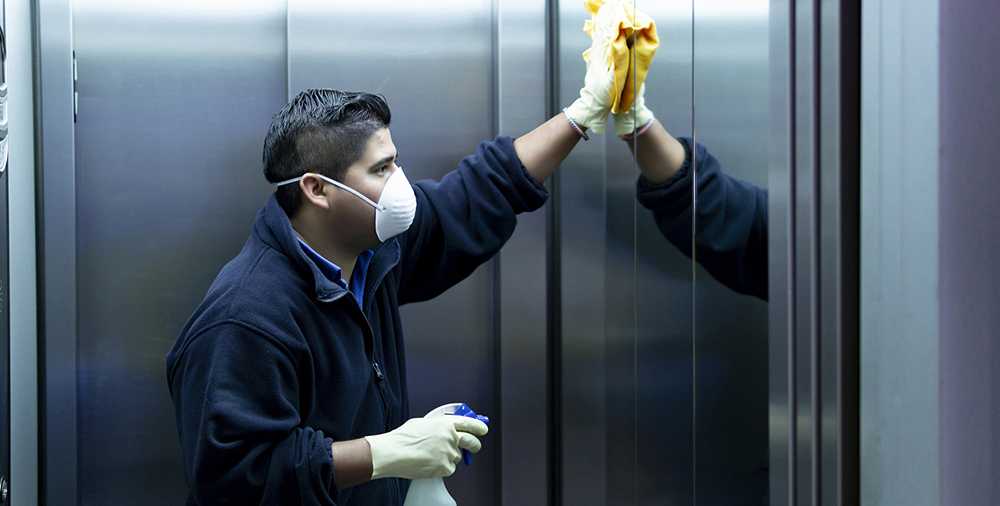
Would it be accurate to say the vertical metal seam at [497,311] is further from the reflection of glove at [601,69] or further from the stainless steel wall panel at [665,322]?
the stainless steel wall panel at [665,322]

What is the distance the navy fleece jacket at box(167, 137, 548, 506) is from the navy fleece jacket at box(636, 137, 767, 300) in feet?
1.96

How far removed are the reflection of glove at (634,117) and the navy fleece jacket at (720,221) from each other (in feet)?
0.60

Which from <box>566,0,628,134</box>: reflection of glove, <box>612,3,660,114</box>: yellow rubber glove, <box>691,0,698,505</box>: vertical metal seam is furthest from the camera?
<box>566,0,628,134</box>: reflection of glove

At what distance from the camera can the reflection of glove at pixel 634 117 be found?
1105mm

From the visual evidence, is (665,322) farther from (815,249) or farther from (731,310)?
(815,249)

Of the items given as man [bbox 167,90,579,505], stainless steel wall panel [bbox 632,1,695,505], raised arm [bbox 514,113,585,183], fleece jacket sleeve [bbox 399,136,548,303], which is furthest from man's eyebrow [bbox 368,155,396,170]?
stainless steel wall panel [bbox 632,1,695,505]

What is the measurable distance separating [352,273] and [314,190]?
0.67ft

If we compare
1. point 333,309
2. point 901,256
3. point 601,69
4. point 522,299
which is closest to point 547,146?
point 601,69

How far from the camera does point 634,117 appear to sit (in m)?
1.18

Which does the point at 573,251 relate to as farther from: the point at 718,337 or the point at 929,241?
the point at 929,241

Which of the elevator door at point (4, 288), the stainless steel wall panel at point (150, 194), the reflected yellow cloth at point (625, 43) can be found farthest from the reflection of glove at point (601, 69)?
the elevator door at point (4, 288)

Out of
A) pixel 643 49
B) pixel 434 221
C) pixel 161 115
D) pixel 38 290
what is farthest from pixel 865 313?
pixel 38 290

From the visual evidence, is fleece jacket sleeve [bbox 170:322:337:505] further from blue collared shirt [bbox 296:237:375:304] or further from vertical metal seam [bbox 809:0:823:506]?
vertical metal seam [bbox 809:0:823:506]

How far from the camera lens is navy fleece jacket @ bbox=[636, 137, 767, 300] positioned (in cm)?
66
